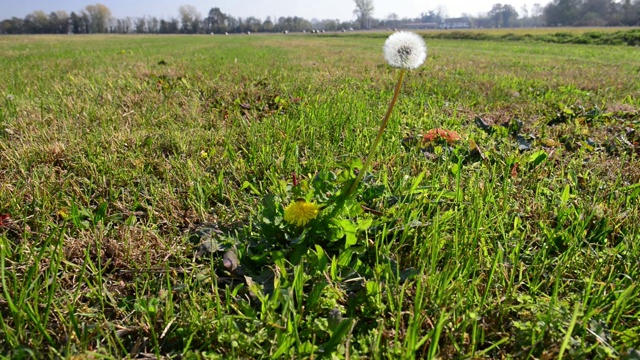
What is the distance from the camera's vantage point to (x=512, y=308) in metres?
1.08

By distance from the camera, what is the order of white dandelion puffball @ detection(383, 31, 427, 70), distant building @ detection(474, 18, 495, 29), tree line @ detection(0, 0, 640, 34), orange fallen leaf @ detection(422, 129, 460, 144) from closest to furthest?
white dandelion puffball @ detection(383, 31, 427, 70) < orange fallen leaf @ detection(422, 129, 460, 144) < tree line @ detection(0, 0, 640, 34) < distant building @ detection(474, 18, 495, 29)

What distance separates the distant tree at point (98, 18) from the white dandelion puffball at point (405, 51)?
12924 centimetres

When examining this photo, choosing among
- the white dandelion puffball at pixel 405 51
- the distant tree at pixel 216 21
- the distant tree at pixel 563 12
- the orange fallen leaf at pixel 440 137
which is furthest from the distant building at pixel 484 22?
the white dandelion puffball at pixel 405 51

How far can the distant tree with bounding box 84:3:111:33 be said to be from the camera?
346 ft

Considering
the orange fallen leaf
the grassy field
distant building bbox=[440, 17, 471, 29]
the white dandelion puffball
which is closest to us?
the grassy field

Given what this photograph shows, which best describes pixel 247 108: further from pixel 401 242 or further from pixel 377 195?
pixel 401 242

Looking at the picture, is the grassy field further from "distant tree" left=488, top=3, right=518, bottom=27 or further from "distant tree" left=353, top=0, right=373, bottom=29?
"distant tree" left=488, top=3, right=518, bottom=27

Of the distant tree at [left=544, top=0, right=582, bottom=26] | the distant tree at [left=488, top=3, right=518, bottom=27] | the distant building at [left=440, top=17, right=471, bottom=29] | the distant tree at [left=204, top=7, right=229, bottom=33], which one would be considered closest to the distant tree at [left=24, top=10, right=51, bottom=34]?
the distant tree at [left=204, top=7, right=229, bottom=33]

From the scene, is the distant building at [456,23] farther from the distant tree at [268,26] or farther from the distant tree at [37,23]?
the distant tree at [37,23]

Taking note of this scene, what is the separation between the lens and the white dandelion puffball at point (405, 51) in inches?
52.2

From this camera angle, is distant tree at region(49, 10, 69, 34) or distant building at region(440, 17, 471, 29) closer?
distant tree at region(49, 10, 69, 34)

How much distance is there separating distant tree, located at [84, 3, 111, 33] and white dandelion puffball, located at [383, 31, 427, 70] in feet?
424

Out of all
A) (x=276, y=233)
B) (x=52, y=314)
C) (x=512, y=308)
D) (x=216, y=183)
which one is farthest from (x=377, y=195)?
(x=52, y=314)

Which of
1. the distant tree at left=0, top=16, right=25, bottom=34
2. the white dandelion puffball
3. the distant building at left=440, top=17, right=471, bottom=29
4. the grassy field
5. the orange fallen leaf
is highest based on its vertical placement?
the distant building at left=440, top=17, right=471, bottom=29
